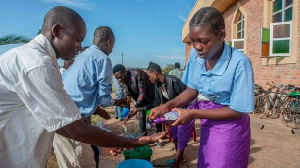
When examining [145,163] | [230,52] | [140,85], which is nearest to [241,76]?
[230,52]

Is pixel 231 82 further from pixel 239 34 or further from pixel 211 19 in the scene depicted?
pixel 239 34

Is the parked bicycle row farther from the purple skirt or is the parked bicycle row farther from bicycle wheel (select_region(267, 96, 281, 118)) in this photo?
the purple skirt

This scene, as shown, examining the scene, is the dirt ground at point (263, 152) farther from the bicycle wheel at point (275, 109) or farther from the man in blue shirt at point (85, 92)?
the man in blue shirt at point (85, 92)

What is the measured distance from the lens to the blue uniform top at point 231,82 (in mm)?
1378

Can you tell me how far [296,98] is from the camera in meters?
5.83

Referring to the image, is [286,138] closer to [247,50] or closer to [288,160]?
[288,160]

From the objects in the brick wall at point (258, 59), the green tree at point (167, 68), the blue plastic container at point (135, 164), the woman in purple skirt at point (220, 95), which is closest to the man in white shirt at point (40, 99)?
the woman in purple skirt at point (220, 95)

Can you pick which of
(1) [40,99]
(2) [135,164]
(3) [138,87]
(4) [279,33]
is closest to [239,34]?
(4) [279,33]

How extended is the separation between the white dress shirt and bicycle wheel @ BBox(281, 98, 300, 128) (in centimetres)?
638

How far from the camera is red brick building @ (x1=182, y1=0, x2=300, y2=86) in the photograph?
246 inches

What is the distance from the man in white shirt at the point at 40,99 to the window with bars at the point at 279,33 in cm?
679

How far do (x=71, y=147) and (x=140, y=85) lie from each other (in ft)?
8.42

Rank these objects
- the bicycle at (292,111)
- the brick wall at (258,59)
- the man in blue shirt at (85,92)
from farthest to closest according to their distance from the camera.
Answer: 1. the brick wall at (258,59)
2. the bicycle at (292,111)
3. the man in blue shirt at (85,92)

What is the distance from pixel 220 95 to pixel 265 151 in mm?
3688
